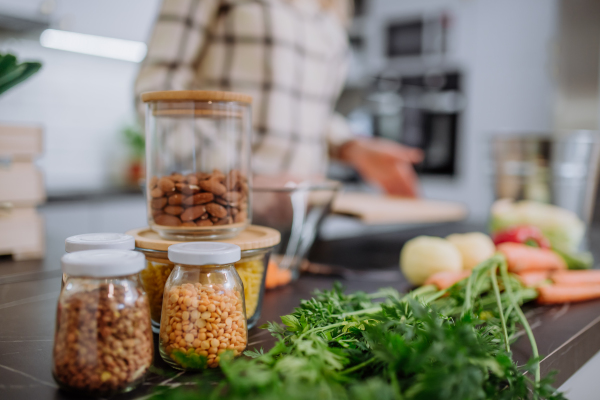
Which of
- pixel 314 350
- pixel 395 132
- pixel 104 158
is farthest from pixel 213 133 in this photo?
pixel 395 132

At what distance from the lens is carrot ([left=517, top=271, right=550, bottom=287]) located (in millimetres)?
843

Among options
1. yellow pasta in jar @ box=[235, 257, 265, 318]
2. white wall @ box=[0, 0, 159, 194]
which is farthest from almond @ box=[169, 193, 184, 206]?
white wall @ box=[0, 0, 159, 194]

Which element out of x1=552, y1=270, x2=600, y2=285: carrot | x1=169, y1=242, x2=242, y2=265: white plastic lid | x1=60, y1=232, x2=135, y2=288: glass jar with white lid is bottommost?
x1=552, y1=270, x2=600, y2=285: carrot

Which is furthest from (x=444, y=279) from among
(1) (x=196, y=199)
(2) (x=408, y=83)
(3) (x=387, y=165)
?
(2) (x=408, y=83)

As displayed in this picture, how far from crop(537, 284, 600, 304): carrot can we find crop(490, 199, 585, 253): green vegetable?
Result: 0.64 ft

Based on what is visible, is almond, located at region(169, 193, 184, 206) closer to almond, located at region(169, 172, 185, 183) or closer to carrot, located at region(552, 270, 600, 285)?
almond, located at region(169, 172, 185, 183)

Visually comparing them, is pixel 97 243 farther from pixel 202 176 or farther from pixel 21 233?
pixel 21 233

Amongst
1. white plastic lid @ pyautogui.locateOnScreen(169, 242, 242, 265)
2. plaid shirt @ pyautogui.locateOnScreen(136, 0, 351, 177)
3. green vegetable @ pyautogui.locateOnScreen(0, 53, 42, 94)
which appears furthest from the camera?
plaid shirt @ pyautogui.locateOnScreen(136, 0, 351, 177)

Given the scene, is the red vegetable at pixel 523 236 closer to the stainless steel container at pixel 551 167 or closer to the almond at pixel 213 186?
the stainless steel container at pixel 551 167

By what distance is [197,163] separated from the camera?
2.07 feet

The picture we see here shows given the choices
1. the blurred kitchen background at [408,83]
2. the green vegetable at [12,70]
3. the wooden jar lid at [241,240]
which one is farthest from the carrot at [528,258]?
the blurred kitchen background at [408,83]

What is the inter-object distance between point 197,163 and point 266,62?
0.71 meters

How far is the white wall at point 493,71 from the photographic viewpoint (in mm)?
3211

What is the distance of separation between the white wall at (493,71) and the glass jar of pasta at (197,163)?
2774 millimetres
